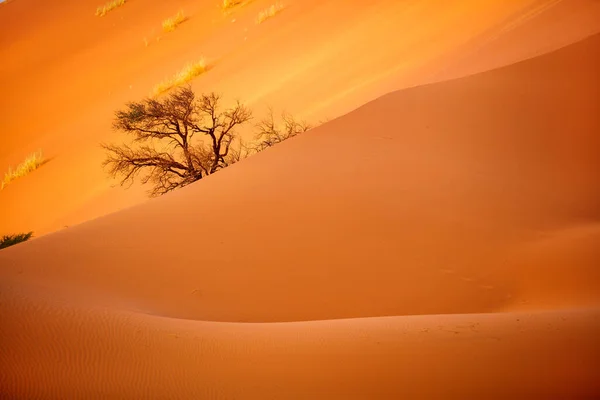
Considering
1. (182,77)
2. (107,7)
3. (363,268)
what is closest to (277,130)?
(182,77)

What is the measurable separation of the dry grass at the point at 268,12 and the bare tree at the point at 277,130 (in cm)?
934

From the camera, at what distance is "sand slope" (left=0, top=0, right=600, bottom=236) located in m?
12.9

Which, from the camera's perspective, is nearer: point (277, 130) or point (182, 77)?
point (277, 130)

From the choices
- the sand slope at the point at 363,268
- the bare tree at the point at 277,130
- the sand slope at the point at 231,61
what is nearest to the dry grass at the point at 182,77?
the sand slope at the point at 231,61

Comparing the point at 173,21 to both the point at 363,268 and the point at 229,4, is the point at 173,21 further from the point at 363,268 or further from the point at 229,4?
the point at 363,268

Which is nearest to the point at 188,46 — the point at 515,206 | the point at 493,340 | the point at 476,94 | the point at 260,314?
the point at 476,94

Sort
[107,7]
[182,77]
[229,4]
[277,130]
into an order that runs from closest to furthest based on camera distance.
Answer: [277,130] < [182,77] < [229,4] < [107,7]

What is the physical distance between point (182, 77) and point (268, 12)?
17.9 ft

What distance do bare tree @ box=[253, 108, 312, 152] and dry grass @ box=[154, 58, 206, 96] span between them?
5.84m

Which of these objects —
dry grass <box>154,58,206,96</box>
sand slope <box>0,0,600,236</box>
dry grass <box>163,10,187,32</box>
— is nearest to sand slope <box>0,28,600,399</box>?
sand slope <box>0,0,600,236</box>

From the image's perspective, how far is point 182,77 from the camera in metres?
19.9

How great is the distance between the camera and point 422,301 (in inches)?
225

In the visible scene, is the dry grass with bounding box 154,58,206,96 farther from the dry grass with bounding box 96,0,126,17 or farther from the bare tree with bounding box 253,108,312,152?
the dry grass with bounding box 96,0,126,17

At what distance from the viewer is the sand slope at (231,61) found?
1288 centimetres
